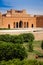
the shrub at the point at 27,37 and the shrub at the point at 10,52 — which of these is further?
the shrub at the point at 27,37

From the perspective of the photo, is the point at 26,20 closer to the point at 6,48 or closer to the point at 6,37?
the point at 6,37

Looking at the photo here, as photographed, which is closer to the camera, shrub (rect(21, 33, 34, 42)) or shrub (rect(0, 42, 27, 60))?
shrub (rect(0, 42, 27, 60))

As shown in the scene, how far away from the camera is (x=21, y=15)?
1442 inches

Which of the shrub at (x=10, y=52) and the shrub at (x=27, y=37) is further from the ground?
the shrub at (x=10, y=52)

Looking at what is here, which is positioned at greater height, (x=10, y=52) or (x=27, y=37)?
(x=10, y=52)

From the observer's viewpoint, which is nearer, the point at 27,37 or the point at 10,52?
the point at 10,52

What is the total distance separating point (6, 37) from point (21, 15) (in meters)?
18.0

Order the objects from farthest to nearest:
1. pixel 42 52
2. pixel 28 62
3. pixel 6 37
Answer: pixel 6 37 < pixel 42 52 < pixel 28 62

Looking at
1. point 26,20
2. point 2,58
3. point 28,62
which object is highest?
point 28,62

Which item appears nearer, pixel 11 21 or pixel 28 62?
pixel 28 62

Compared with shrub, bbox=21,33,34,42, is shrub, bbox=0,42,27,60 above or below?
above

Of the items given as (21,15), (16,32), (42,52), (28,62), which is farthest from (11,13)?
(28,62)

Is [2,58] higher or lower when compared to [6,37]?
higher

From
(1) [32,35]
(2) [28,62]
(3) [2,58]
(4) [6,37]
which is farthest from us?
(1) [32,35]
